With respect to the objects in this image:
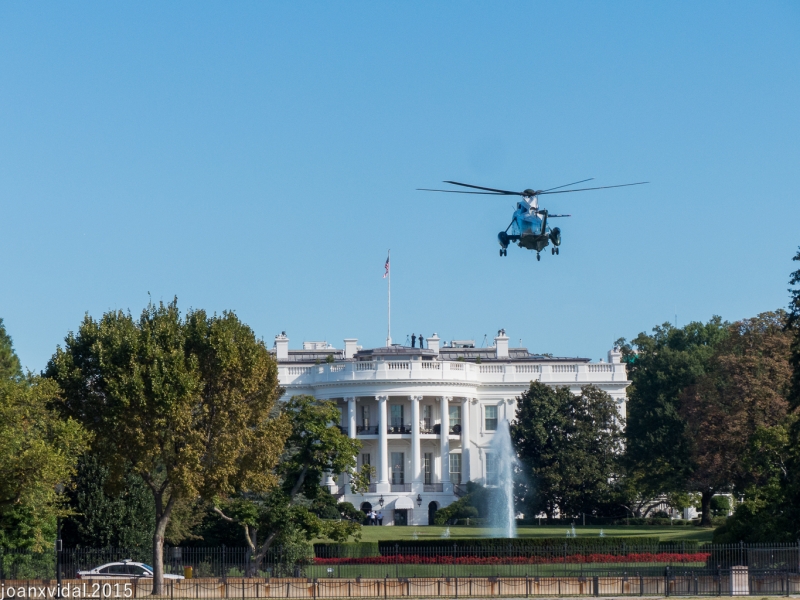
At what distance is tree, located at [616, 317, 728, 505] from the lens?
8931cm

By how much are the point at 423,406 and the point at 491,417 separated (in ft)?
18.7

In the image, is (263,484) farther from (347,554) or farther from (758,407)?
(758,407)

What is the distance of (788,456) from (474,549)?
1513cm

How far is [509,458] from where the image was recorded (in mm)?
93250

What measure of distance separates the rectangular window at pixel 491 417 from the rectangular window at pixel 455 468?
358 cm

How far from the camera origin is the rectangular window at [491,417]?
10819cm

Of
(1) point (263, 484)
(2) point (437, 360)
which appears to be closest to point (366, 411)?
(2) point (437, 360)

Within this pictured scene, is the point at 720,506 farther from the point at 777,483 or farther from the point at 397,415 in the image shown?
the point at 777,483

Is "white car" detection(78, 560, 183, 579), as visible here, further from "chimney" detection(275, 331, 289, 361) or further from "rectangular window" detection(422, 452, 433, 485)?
"chimney" detection(275, 331, 289, 361)

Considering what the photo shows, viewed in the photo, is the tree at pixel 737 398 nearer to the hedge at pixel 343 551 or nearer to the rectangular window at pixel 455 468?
the hedge at pixel 343 551

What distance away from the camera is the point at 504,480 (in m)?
91.8

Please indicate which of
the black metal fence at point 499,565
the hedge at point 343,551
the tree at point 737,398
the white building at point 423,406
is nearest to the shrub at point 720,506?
the tree at point 737,398

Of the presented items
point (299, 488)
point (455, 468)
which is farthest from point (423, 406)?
point (299, 488)

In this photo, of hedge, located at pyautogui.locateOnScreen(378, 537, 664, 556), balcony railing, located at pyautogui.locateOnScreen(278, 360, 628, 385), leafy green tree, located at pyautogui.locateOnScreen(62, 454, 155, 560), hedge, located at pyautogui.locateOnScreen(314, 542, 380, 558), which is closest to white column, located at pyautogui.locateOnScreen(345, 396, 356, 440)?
balcony railing, located at pyautogui.locateOnScreen(278, 360, 628, 385)
